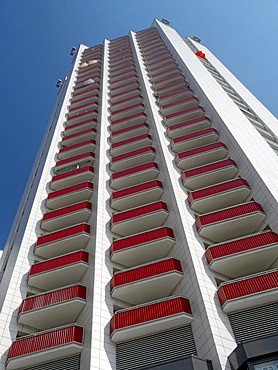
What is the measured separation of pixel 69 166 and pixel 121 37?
147ft

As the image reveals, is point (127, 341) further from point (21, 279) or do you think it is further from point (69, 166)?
point (69, 166)

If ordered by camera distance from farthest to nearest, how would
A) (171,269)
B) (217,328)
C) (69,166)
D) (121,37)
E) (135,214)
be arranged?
(121,37)
(69,166)
(135,214)
(171,269)
(217,328)

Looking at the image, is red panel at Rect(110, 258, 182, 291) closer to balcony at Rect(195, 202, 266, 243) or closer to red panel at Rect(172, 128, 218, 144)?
balcony at Rect(195, 202, 266, 243)

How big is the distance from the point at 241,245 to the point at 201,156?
10.5 metres

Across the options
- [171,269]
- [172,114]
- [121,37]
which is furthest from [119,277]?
[121,37]

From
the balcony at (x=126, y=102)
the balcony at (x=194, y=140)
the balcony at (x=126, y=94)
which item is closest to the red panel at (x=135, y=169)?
the balcony at (x=194, y=140)

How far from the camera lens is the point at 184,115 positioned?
3612 centimetres

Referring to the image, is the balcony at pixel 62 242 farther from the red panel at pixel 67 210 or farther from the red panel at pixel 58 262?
the red panel at pixel 67 210

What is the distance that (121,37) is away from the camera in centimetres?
7306

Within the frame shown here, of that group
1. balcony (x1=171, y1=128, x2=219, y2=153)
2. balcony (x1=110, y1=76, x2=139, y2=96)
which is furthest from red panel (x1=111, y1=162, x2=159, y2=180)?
balcony (x1=110, y1=76, x2=139, y2=96)

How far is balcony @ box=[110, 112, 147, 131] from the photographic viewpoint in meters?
39.1

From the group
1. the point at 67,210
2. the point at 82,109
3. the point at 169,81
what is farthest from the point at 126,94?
the point at 67,210

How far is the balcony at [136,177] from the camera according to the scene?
2988 centimetres

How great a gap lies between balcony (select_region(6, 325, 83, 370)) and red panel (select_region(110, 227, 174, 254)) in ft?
17.3
